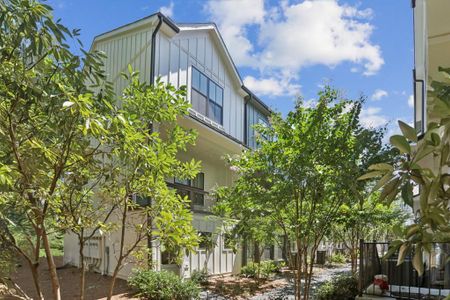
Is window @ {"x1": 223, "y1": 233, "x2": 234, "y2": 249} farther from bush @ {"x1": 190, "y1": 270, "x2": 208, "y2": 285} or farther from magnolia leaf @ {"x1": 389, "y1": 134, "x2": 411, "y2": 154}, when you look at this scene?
magnolia leaf @ {"x1": 389, "y1": 134, "x2": 411, "y2": 154}

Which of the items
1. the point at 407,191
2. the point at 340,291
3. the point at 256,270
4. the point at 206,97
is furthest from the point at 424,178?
the point at 256,270

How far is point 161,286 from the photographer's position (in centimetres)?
1155

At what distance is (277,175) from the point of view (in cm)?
850

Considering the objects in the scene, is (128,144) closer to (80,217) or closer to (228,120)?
(80,217)

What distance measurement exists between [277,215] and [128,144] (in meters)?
5.60

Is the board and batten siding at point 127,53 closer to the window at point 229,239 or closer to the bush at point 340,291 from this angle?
the window at point 229,239

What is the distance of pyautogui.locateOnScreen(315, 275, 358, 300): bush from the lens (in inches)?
466

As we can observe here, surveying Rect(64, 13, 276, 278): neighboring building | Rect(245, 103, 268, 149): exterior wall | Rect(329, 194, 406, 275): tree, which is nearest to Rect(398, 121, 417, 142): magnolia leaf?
Rect(329, 194, 406, 275): tree

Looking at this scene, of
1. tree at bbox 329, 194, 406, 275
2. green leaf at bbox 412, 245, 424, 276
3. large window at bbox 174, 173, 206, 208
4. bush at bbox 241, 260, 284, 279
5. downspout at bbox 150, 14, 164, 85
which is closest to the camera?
green leaf at bbox 412, 245, 424, 276

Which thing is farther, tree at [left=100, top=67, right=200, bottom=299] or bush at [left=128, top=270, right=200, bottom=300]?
bush at [left=128, top=270, right=200, bottom=300]

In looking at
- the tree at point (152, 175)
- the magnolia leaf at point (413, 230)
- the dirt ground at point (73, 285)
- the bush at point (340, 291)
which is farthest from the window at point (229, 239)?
the magnolia leaf at point (413, 230)

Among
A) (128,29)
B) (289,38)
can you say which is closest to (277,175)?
(289,38)

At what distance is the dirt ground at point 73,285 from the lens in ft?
38.2

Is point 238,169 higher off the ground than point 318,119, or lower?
lower
